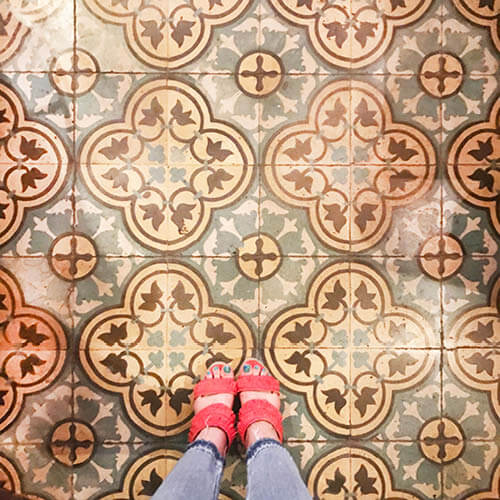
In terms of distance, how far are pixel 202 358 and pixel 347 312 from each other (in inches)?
16.9

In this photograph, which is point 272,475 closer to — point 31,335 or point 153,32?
point 31,335

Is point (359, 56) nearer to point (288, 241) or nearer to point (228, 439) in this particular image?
point (288, 241)

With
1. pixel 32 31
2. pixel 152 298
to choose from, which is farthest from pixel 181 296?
pixel 32 31

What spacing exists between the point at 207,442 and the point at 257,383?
8.3 inches

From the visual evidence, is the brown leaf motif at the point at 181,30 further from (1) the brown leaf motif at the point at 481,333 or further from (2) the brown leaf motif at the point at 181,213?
(1) the brown leaf motif at the point at 481,333

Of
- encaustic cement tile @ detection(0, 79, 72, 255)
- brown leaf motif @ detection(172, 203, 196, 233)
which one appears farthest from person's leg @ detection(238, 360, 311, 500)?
encaustic cement tile @ detection(0, 79, 72, 255)

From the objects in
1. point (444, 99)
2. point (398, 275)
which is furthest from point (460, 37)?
point (398, 275)

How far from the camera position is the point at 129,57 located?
136 centimetres

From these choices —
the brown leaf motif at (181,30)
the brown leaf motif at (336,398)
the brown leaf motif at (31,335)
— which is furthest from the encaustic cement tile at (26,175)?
the brown leaf motif at (336,398)

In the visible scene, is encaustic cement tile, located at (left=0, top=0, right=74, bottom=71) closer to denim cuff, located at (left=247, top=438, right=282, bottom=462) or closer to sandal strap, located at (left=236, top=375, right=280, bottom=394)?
sandal strap, located at (left=236, top=375, right=280, bottom=394)

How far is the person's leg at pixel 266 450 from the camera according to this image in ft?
3.24

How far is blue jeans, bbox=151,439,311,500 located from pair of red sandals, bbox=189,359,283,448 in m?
0.09

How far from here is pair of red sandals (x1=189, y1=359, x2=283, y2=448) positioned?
1.26 m

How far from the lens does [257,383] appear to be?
1.31 m
